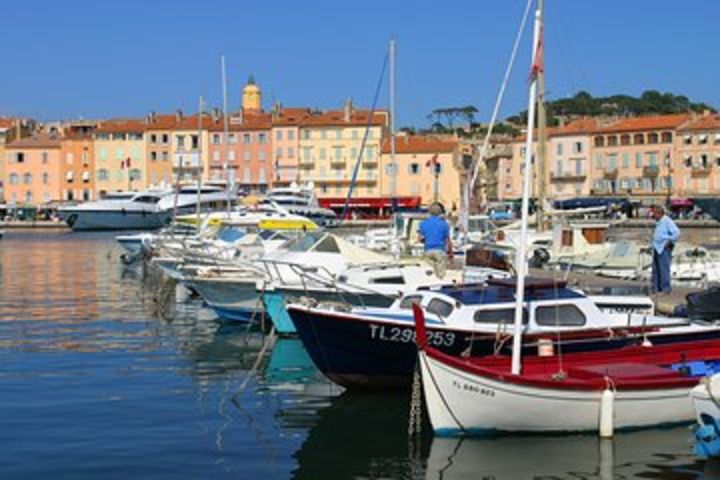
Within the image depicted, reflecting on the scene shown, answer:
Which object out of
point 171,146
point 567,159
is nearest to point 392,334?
point 567,159

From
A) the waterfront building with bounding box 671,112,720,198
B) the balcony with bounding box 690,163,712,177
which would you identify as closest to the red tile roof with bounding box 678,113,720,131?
the waterfront building with bounding box 671,112,720,198

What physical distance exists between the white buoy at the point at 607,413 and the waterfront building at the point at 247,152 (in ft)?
362

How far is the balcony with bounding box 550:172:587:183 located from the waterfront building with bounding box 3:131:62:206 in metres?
52.7

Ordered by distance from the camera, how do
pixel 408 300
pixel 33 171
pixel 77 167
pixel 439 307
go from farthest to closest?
pixel 33 171 → pixel 77 167 → pixel 408 300 → pixel 439 307

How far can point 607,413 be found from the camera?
15.4 m

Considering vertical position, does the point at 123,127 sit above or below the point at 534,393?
above

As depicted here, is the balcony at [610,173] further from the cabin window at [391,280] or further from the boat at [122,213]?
the cabin window at [391,280]

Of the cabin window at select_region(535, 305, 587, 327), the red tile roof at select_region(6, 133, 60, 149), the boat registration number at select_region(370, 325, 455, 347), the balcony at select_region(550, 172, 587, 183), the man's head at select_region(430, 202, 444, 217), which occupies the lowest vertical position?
the boat registration number at select_region(370, 325, 455, 347)

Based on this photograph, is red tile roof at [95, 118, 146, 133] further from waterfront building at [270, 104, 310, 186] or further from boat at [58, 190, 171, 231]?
boat at [58, 190, 171, 231]

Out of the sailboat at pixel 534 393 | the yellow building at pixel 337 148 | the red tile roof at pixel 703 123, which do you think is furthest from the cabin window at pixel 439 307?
the yellow building at pixel 337 148

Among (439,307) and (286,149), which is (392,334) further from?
(286,149)

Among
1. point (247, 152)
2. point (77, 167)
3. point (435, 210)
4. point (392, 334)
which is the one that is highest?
point (247, 152)

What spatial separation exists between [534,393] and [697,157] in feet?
341

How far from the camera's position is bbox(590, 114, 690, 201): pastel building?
116562 millimetres
